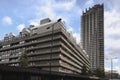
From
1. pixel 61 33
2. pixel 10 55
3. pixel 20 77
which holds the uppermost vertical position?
pixel 61 33

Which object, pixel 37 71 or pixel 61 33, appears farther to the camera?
pixel 61 33

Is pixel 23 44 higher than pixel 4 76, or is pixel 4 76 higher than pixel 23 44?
pixel 23 44

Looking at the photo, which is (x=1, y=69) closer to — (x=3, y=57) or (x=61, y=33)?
(x=61, y=33)

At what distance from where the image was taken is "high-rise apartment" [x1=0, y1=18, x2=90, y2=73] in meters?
93.5

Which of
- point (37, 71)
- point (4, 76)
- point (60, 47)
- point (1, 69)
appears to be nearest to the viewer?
point (1, 69)

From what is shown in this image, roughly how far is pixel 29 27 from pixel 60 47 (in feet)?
108

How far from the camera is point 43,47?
98.1 m

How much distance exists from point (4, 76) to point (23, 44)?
69.3m

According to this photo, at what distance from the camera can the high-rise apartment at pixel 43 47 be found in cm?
9350

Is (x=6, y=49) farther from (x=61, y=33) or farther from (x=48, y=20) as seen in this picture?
(x=61, y=33)

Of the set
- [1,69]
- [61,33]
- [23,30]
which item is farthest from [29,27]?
[1,69]

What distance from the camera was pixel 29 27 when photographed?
120 metres

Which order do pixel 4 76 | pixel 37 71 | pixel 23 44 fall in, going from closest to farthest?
1. pixel 4 76
2. pixel 37 71
3. pixel 23 44

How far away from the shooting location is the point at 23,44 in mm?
108812
